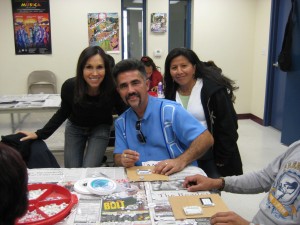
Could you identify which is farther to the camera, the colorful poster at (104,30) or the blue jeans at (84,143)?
the colorful poster at (104,30)

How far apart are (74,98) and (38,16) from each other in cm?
348

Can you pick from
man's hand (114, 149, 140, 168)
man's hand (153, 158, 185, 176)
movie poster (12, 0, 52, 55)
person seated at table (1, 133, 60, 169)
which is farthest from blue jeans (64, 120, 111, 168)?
movie poster (12, 0, 52, 55)

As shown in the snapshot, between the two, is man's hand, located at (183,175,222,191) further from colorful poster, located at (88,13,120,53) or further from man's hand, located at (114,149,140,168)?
colorful poster, located at (88,13,120,53)

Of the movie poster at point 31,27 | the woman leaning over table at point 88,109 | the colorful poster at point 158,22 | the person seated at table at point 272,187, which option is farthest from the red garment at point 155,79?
the person seated at table at point 272,187

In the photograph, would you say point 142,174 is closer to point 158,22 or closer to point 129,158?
point 129,158

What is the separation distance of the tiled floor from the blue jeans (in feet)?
3.31

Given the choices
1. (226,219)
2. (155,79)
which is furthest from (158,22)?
(226,219)

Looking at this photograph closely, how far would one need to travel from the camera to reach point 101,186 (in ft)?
4.48

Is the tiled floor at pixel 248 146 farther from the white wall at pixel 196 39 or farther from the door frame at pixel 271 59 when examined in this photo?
the white wall at pixel 196 39

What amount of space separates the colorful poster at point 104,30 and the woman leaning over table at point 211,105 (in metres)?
3.39

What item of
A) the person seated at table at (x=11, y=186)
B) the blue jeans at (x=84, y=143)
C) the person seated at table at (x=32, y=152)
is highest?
the person seated at table at (x=11, y=186)

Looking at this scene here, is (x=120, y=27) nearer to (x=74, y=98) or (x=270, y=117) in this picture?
(x=270, y=117)

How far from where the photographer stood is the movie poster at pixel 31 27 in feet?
17.4

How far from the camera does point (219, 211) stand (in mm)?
1185
